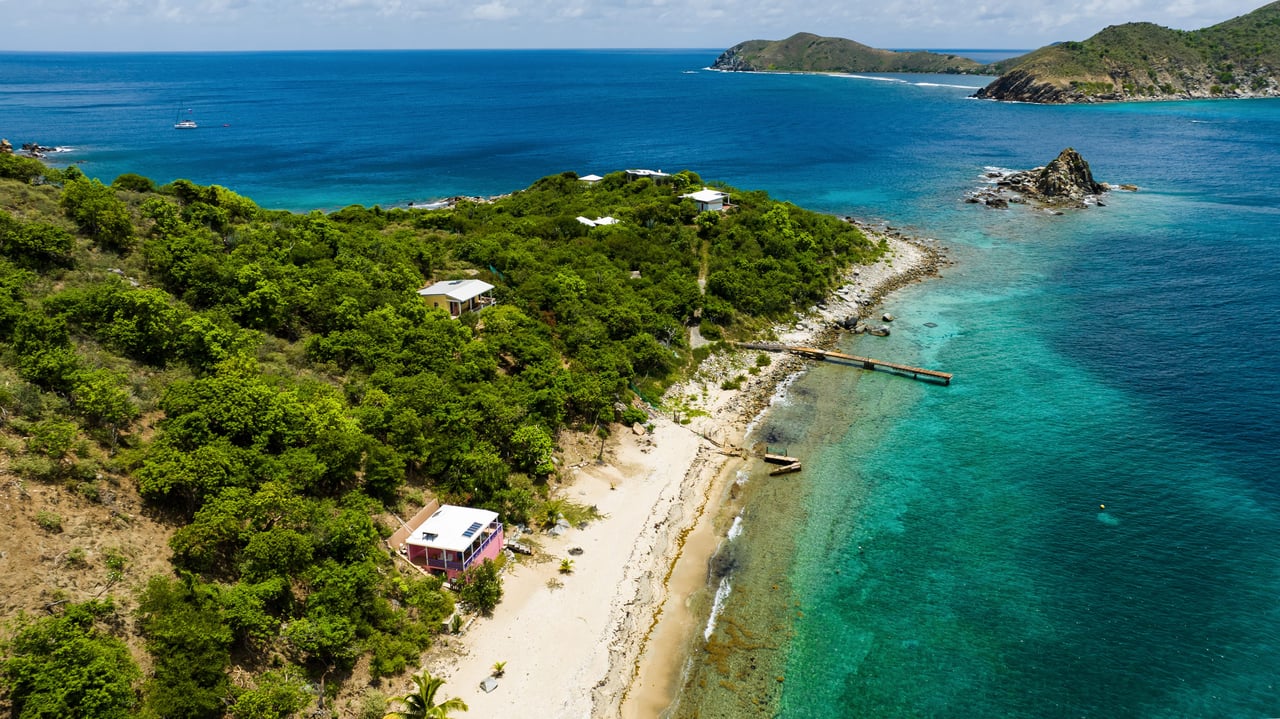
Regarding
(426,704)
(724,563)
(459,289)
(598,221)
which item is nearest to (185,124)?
(598,221)

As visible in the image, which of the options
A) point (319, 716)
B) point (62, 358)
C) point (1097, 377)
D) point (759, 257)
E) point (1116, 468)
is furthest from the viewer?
point (759, 257)

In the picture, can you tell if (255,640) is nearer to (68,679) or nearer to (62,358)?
(68,679)

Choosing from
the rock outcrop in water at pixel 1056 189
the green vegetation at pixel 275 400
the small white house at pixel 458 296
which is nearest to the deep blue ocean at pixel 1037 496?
the rock outcrop in water at pixel 1056 189

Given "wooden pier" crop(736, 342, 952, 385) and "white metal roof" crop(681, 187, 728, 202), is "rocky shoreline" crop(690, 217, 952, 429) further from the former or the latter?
"white metal roof" crop(681, 187, 728, 202)

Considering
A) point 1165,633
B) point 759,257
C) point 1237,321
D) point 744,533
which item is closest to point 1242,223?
point 1237,321

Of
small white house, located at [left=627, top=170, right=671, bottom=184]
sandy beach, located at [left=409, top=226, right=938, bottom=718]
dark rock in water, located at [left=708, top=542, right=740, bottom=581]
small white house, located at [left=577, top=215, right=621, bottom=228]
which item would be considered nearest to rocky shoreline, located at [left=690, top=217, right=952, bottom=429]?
sandy beach, located at [left=409, top=226, right=938, bottom=718]

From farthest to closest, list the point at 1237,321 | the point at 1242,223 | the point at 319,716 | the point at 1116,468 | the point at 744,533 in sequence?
the point at 1242,223, the point at 1237,321, the point at 1116,468, the point at 744,533, the point at 319,716

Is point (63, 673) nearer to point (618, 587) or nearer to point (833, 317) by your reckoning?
point (618, 587)

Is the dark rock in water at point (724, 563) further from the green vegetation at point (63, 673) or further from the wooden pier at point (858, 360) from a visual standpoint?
the wooden pier at point (858, 360)
